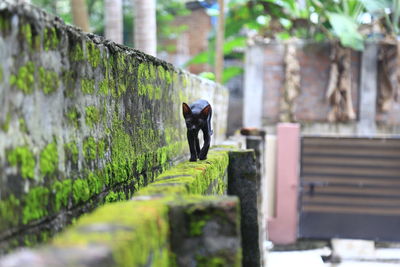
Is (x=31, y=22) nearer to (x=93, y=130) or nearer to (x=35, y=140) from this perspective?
(x=35, y=140)

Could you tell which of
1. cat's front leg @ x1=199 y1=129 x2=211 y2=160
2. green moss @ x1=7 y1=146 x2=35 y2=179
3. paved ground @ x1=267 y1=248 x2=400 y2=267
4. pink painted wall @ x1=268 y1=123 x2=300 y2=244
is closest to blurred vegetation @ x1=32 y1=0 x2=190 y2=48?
pink painted wall @ x1=268 y1=123 x2=300 y2=244

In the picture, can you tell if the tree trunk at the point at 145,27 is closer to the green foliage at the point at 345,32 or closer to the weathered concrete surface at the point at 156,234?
the green foliage at the point at 345,32

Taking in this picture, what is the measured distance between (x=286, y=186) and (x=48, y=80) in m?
8.93

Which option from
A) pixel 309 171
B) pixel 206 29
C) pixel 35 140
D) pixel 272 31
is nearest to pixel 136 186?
pixel 35 140

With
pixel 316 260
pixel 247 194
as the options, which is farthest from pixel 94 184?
pixel 316 260

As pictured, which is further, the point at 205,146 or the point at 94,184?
the point at 205,146

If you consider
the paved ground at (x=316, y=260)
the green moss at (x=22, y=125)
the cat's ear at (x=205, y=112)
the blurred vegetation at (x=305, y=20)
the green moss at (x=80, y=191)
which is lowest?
the paved ground at (x=316, y=260)

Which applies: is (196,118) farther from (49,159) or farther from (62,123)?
(49,159)

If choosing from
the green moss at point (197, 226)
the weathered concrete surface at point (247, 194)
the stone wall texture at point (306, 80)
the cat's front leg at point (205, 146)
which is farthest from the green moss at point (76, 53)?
the stone wall texture at point (306, 80)

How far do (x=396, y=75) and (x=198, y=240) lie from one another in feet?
33.2

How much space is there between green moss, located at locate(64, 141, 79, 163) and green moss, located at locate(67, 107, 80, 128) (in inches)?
3.6

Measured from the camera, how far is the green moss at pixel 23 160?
6.08 feet

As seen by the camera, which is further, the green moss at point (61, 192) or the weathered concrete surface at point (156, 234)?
the green moss at point (61, 192)

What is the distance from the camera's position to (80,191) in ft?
7.90
